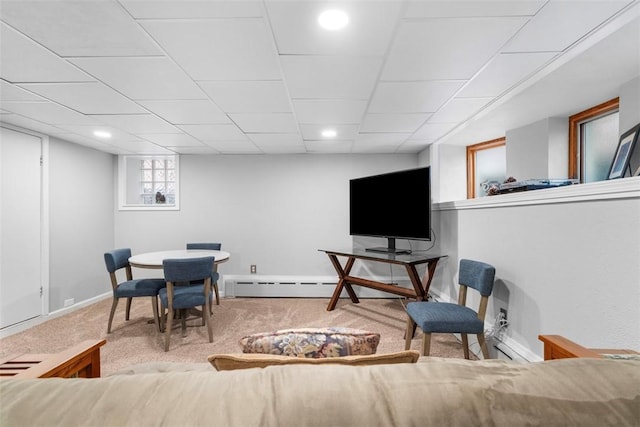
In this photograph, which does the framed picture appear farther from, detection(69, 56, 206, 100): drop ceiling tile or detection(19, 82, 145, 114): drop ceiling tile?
detection(19, 82, 145, 114): drop ceiling tile

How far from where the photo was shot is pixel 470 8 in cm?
133

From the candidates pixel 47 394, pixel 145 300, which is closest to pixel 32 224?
pixel 145 300

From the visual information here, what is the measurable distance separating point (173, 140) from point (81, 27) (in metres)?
2.27

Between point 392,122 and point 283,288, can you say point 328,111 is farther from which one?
point 283,288

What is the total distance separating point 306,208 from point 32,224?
3.34 m

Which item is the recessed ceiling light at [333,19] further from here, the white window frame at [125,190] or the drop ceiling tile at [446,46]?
the white window frame at [125,190]

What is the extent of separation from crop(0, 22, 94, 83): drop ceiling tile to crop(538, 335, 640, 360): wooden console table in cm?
306

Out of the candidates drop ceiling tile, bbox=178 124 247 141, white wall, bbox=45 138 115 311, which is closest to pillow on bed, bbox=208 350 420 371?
drop ceiling tile, bbox=178 124 247 141

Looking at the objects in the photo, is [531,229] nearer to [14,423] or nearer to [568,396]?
[568,396]

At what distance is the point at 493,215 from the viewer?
243 cm

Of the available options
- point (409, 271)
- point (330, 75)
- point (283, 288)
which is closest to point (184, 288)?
point (283, 288)

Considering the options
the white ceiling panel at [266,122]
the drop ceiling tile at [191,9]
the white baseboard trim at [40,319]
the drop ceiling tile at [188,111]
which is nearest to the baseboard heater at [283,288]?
the white baseboard trim at [40,319]

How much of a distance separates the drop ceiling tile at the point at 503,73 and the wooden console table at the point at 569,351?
1.63 metres

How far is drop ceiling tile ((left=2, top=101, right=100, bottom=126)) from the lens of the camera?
97.2 inches
